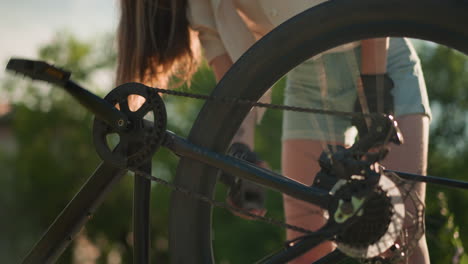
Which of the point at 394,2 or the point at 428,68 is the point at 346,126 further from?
the point at 428,68

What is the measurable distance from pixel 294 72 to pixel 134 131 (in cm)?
66

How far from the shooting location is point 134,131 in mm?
1134

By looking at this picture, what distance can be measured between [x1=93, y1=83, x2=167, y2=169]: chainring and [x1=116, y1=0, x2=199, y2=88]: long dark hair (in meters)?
0.41

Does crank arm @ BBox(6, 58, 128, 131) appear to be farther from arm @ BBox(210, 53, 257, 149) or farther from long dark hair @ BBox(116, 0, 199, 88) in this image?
arm @ BBox(210, 53, 257, 149)

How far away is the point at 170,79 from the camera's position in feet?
5.74

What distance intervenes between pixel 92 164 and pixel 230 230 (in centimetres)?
536

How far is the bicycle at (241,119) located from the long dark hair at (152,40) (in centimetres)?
42

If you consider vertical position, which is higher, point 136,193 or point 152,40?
point 152,40

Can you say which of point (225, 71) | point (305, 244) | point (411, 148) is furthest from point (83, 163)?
point (305, 244)

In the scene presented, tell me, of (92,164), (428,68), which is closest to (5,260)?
(92,164)

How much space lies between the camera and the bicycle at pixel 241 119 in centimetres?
102

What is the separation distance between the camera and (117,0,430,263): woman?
1413mm

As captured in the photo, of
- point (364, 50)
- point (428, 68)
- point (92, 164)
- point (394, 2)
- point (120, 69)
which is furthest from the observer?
point (92, 164)

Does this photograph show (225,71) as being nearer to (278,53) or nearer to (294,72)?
(294,72)
